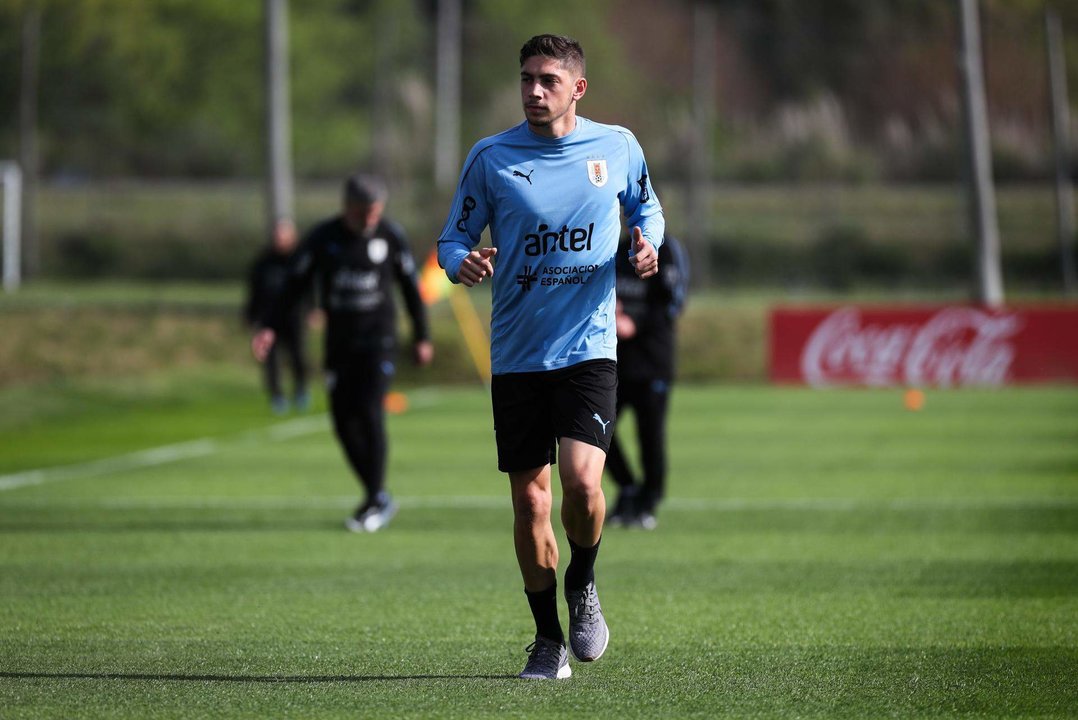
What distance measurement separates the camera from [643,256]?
6891 millimetres

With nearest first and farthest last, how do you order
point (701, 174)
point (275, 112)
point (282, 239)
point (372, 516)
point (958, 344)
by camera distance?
point (372, 516), point (282, 239), point (958, 344), point (275, 112), point (701, 174)

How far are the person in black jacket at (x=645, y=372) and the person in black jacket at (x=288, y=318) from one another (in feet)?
33.7

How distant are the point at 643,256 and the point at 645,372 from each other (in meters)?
5.08

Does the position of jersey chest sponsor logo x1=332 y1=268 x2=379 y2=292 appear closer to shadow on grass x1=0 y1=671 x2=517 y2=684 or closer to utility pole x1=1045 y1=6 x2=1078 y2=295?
shadow on grass x1=0 y1=671 x2=517 y2=684

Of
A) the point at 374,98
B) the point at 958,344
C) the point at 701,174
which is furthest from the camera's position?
the point at 374,98

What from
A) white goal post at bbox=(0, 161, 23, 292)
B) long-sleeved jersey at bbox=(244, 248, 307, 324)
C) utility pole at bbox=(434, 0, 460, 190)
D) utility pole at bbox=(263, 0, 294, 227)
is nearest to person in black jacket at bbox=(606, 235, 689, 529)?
long-sleeved jersey at bbox=(244, 248, 307, 324)

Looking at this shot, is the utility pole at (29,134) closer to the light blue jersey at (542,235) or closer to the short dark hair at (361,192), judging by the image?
the short dark hair at (361,192)

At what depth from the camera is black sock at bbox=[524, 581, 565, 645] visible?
7.02 metres

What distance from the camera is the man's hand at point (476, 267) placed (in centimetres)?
665

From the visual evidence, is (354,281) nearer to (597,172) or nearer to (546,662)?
(597,172)

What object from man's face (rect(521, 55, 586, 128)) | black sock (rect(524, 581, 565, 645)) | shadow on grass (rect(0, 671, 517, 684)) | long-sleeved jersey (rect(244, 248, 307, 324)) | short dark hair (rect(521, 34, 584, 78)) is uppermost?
short dark hair (rect(521, 34, 584, 78))

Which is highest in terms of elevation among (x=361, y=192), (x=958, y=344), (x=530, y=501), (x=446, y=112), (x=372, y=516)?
(x=361, y=192)

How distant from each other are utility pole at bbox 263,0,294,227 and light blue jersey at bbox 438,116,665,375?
23.8 metres

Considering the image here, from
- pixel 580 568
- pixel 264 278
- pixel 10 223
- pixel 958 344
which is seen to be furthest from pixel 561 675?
pixel 10 223
